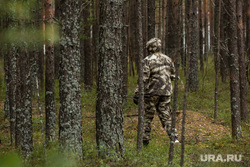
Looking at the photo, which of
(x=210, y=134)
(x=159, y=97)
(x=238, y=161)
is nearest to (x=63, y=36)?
(x=159, y=97)

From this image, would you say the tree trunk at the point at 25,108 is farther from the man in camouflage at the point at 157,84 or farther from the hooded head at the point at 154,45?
the hooded head at the point at 154,45

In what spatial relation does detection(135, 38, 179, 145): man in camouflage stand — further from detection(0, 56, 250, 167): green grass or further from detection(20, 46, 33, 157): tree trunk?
detection(20, 46, 33, 157): tree trunk

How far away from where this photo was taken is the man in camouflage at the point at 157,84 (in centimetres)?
745

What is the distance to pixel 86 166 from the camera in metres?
4.76

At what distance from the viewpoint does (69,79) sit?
5180mm

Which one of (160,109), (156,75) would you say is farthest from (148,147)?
(156,75)

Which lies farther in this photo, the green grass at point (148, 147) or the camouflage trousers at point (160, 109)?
the camouflage trousers at point (160, 109)

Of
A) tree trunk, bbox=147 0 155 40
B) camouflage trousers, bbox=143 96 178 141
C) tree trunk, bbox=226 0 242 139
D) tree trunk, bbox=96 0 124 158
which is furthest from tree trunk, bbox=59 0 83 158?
tree trunk, bbox=147 0 155 40

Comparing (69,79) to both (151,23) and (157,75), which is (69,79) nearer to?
(157,75)

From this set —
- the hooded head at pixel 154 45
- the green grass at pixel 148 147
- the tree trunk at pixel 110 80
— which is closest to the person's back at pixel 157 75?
the hooded head at pixel 154 45

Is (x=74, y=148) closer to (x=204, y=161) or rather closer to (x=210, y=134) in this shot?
(x=204, y=161)

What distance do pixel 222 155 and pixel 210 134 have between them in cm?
292

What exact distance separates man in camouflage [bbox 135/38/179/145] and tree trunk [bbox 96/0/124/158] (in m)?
2.22

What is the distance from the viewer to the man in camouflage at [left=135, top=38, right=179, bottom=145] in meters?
7.45
